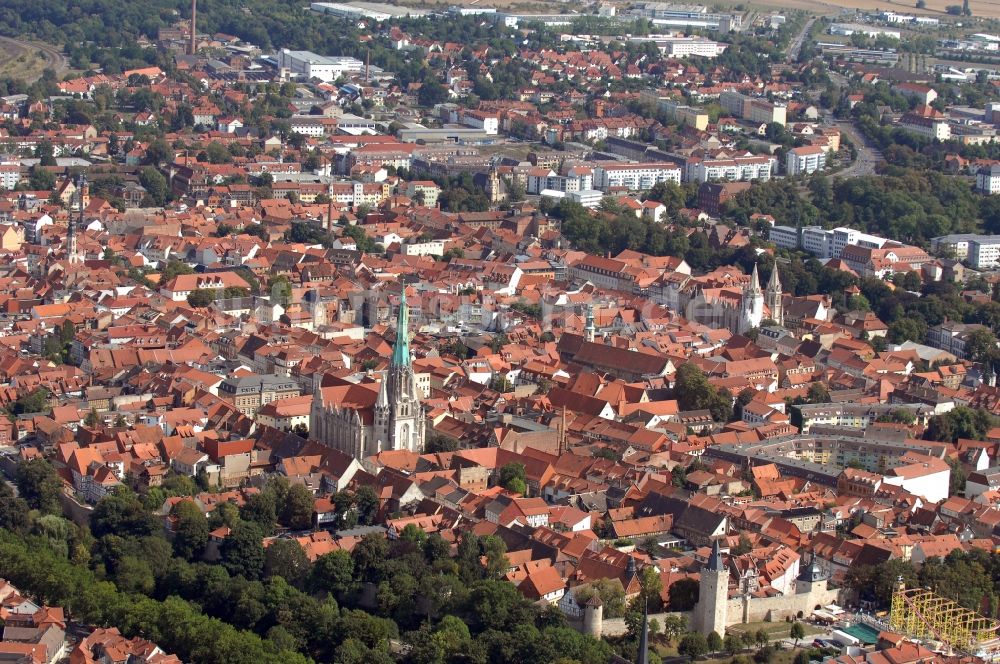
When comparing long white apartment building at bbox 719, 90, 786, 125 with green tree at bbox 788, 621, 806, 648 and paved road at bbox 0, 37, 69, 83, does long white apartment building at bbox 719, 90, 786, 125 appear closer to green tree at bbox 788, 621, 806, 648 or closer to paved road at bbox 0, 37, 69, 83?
paved road at bbox 0, 37, 69, 83

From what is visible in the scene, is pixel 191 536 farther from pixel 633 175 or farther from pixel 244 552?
pixel 633 175

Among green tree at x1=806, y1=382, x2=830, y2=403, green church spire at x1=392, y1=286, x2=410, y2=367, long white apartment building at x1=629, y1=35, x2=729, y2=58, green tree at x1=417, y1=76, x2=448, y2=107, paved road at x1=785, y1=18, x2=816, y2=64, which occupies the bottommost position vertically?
paved road at x1=785, y1=18, x2=816, y2=64

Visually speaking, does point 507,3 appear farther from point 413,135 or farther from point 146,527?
point 146,527

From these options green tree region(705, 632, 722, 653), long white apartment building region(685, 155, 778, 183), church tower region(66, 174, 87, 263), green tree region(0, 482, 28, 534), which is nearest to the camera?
green tree region(705, 632, 722, 653)

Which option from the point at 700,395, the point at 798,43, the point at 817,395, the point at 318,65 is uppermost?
the point at 700,395

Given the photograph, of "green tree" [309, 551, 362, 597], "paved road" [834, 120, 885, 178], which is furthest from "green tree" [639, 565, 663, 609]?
"paved road" [834, 120, 885, 178]

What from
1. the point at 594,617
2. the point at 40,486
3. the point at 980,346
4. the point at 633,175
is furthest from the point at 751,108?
the point at 594,617

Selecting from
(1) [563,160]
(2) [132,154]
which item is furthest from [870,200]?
(2) [132,154]
